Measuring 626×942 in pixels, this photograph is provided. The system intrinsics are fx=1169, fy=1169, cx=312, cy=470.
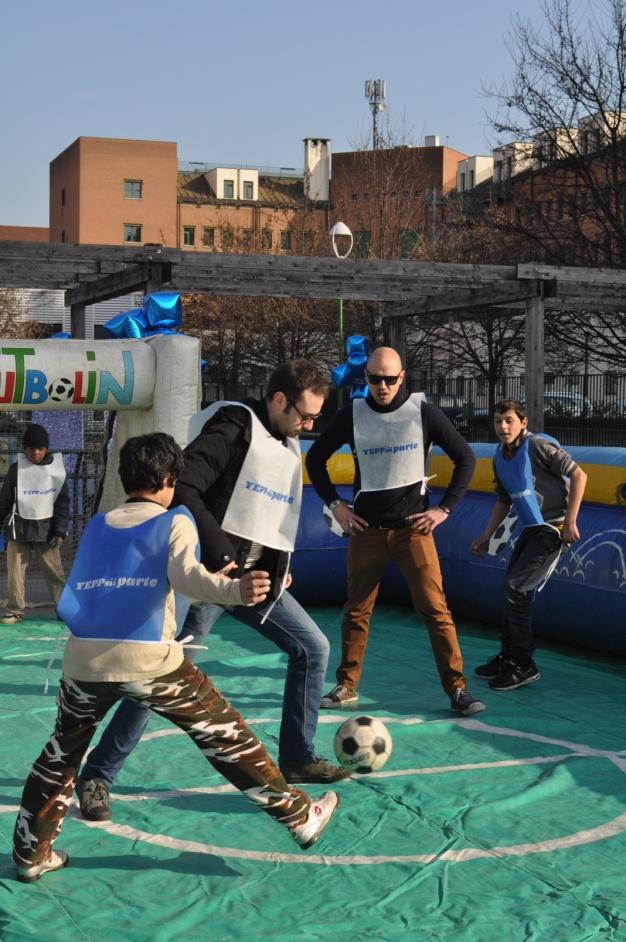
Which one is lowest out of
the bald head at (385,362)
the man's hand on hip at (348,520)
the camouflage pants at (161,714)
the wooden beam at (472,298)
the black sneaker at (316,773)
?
the black sneaker at (316,773)

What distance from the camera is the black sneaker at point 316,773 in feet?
18.5

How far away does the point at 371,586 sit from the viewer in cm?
704

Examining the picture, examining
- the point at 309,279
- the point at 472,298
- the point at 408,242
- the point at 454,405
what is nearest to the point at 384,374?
the point at 309,279

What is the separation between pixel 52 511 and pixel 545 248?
49.4 ft

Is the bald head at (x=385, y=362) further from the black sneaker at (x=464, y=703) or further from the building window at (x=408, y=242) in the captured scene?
the building window at (x=408, y=242)

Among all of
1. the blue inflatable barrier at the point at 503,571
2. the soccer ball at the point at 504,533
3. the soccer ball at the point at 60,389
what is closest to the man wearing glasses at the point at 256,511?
the soccer ball at the point at 504,533

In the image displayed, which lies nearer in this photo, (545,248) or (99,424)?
(99,424)

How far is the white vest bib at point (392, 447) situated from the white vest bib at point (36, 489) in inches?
169

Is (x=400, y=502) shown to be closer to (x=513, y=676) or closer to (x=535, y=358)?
(x=513, y=676)

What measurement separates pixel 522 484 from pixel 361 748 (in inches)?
107

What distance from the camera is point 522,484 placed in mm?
7691

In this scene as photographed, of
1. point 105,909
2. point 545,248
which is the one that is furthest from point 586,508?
point 545,248

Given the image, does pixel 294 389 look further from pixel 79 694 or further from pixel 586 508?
pixel 586 508

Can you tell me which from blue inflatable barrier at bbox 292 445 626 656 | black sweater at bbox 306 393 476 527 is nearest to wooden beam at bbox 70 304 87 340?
blue inflatable barrier at bbox 292 445 626 656
